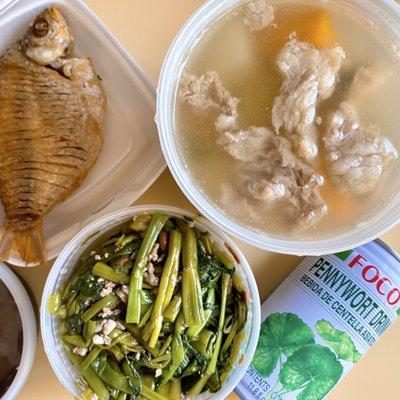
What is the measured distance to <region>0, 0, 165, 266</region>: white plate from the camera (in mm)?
1407

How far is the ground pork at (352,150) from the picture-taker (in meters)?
1.30

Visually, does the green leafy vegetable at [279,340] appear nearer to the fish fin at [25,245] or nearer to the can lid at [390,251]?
the can lid at [390,251]

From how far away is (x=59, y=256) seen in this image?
4.52 ft

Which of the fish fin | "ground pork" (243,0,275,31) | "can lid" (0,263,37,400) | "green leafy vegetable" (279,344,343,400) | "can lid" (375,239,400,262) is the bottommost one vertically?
"can lid" (0,263,37,400)

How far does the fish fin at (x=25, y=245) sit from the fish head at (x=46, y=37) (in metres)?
0.38


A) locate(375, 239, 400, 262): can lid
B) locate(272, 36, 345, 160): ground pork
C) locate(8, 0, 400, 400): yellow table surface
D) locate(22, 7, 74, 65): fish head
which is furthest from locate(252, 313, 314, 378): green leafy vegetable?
locate(22, 7, 74, 65): fish head

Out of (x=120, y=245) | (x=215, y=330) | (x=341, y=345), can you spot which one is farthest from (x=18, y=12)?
(x=341, y=345)

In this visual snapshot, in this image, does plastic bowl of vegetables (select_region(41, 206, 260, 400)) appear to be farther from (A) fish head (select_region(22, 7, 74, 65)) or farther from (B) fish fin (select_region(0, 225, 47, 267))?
(A) fish head (select_region(22, 7, 74, 65))

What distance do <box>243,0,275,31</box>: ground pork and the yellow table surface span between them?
0.21 m

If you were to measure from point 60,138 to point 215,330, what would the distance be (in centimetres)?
55

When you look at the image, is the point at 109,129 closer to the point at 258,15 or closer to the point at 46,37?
the point at 46,37

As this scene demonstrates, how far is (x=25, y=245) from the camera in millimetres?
1416

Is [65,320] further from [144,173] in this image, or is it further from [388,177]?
[388,177]

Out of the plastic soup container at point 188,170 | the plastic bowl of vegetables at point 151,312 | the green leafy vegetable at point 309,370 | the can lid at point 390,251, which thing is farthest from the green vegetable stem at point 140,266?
the can lid at point 390,251
